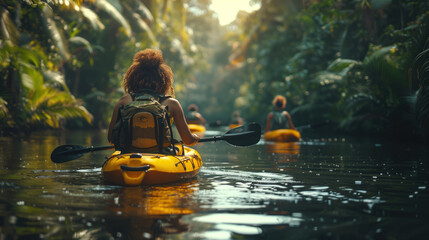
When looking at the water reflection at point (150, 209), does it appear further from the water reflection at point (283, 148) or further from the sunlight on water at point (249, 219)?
the water reflection at point (283, 148)

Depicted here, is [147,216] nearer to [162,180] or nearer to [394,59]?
[162,180]

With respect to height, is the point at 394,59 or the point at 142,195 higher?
the point at 394,59

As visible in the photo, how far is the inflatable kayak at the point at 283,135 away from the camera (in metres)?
14.2

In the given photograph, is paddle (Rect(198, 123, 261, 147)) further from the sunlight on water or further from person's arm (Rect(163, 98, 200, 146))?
the sunlight on water

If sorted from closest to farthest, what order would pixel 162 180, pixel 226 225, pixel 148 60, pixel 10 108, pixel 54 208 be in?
1. pixel 226 225
2. pixel 54 208
3. pixel 162 180
4. pixel 148 60
5. pixel 10 108

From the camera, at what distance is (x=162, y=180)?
582 centimetres

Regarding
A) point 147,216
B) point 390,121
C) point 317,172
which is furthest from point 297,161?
point 390,121

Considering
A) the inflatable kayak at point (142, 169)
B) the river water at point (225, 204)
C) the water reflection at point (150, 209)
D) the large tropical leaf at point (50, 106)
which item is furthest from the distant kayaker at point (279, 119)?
the water reflection at point (150, 209)

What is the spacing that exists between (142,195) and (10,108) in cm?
1001

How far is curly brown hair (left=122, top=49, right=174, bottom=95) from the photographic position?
20.2 feet

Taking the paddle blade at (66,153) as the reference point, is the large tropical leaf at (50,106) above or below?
above

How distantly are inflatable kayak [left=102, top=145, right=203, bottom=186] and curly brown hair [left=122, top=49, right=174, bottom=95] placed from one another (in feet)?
2.63

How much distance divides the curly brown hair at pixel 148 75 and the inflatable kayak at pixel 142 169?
80 centimetres

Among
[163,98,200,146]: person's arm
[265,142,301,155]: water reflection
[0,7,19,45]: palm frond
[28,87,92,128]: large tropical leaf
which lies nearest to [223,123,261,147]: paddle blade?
[163,98,200,146]: person's arm
